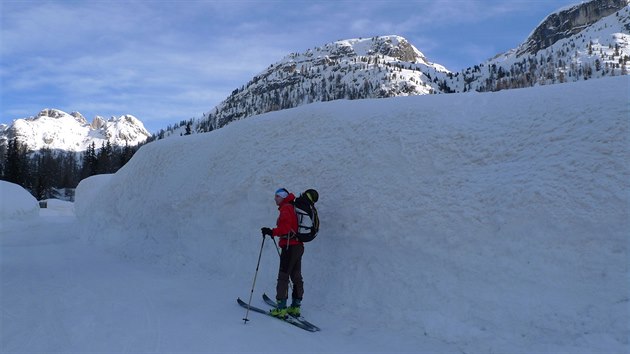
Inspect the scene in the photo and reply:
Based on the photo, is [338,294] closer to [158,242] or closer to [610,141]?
[610,141]

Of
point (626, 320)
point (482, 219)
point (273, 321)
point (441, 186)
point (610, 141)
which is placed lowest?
point (273, 321)

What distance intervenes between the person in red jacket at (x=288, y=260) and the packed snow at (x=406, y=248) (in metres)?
0.42

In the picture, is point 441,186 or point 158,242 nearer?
point 441,186

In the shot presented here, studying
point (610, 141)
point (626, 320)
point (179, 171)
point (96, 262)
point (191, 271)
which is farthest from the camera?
point (179, 171)

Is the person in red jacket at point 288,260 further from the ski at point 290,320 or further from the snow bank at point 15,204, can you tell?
the snow bank at point 15,204

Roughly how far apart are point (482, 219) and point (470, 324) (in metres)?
1.78

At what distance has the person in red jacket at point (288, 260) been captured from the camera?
738 cm

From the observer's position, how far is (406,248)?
757cm

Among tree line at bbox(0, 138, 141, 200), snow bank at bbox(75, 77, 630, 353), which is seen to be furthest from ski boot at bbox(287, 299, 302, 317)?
tree line at bbox(0, 138, 141, 200)

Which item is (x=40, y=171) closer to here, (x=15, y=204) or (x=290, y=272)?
(x=15, y=204)

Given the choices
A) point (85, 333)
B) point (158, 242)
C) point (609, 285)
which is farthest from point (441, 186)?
point (158, 242)

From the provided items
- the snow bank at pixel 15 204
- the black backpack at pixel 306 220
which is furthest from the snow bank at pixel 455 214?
the snow bank at pixel 15 204

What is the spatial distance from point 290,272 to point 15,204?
25813 mm

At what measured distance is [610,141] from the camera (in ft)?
22.2
